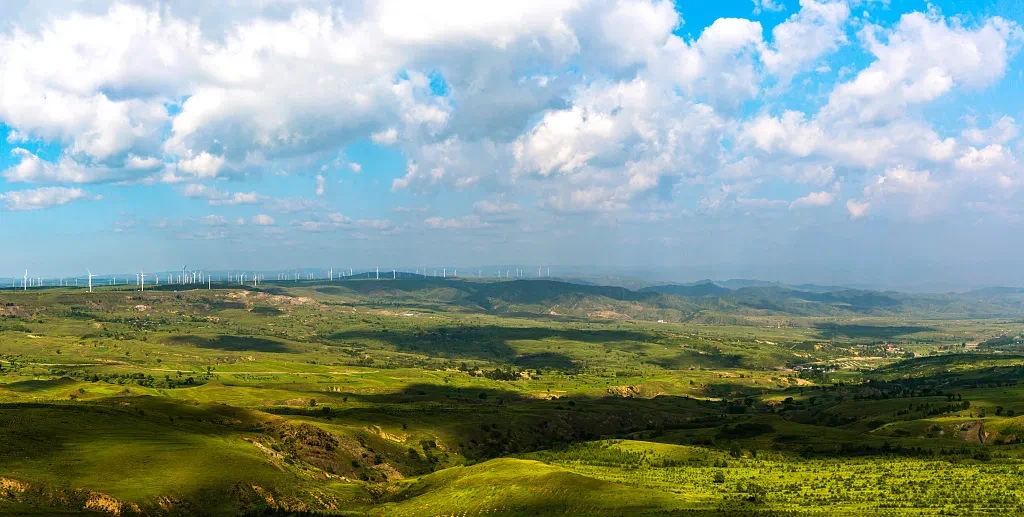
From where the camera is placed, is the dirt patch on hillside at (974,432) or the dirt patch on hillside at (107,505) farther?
the dirt patch on hillside at (974,432)

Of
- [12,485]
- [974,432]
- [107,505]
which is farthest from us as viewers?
[974,432]

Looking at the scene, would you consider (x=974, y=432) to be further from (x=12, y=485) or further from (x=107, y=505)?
(x=12, y=485)

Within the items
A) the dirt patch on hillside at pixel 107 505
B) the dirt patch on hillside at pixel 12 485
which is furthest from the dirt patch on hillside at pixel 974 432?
the dirt patch on hillside at pixel 12 485

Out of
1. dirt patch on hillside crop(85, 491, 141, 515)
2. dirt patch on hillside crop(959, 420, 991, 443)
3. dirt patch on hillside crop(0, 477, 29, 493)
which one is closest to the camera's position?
dirt patch on hillside crop(0, 477, 29, 493)

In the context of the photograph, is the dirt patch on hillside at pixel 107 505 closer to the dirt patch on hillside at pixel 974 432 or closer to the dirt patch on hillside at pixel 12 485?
the dirt patch on hillside at pixel 12 485

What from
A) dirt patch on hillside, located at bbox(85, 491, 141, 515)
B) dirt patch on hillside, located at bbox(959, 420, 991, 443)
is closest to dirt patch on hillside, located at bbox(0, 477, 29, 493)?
dirt patch on hillside, located at bbox(85, 491, 141, 515)

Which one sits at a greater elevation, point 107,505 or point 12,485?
point 12,485

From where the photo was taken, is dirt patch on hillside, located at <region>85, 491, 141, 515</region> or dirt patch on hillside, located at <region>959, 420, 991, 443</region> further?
dirt patch on hillside, located at <region>959, 420, 991, 443</region>

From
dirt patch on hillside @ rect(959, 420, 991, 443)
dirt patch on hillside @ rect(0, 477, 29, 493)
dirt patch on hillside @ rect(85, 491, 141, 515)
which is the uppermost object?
dirt patch on hillside @ rect(0, 477, 29, 493)

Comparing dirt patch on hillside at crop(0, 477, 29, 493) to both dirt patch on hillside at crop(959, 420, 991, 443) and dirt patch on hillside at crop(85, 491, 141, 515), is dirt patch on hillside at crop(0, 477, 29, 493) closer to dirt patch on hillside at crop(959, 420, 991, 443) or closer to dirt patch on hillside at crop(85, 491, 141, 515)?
dirt patch on hillside at crop(85, 491, 141, 515)

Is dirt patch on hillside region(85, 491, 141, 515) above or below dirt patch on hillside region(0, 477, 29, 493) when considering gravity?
below

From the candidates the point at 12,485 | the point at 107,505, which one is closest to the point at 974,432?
the point at 107,505
